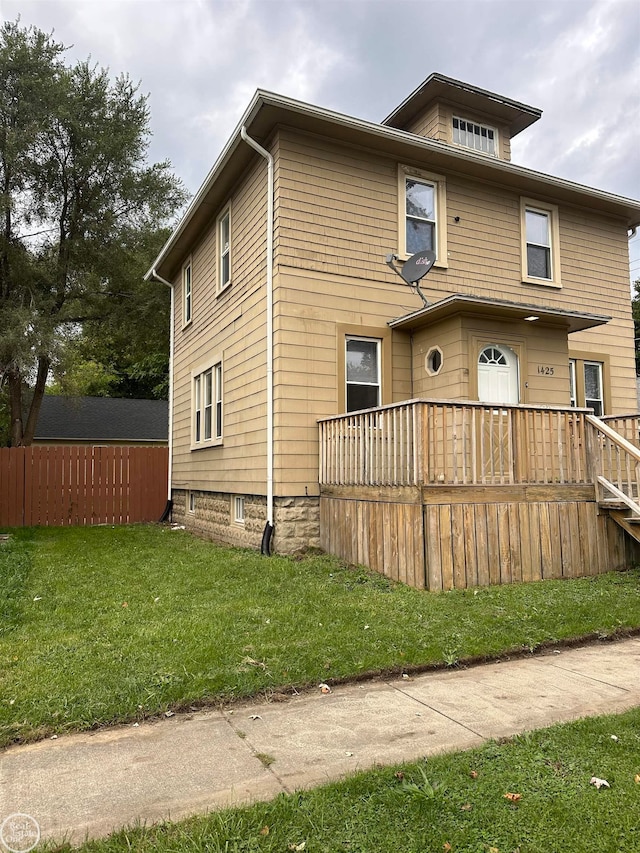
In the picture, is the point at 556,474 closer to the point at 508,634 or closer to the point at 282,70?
the point at 508,634

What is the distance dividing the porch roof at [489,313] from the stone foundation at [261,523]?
3089mm

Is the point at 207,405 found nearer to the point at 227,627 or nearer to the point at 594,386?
the point at 594,386

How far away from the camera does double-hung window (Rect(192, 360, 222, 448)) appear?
A: 11.6m

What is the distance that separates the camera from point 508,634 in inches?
191

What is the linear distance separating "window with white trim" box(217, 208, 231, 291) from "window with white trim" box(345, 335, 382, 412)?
131 inches

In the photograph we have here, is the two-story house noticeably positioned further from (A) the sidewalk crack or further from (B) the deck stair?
(A) the sidewalk crack

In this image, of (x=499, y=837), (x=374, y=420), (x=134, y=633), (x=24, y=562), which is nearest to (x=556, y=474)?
(x=374, y=420)

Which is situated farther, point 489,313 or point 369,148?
point 369,148

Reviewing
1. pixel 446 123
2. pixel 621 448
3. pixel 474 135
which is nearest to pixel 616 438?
pixel 621 448

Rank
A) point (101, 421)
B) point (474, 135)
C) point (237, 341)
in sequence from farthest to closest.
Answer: point (101, 421) → point (474, 135) → point (237, 341)

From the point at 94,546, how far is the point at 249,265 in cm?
534

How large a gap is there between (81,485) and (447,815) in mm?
13507

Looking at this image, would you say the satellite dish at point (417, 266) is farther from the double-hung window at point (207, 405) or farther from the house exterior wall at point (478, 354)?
the double-hung window at point (207, 405)

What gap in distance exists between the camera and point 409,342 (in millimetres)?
9500
